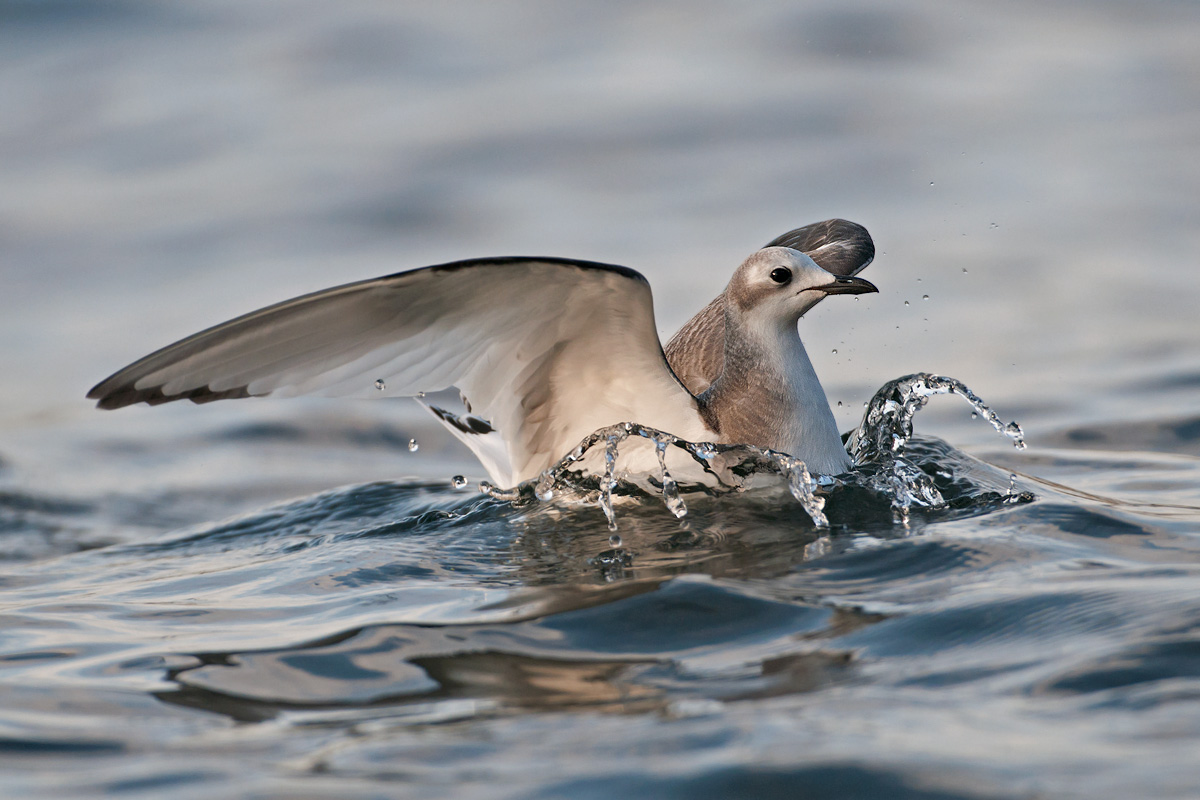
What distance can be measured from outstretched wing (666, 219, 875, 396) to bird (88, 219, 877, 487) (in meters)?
0.81

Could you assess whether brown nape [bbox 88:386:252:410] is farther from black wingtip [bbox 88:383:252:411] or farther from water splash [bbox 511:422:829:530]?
→ water splash [bbox 511:422:829:530]

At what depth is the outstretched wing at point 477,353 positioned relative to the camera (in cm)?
417

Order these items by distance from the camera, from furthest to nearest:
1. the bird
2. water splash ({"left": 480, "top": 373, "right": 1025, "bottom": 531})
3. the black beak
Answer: the black beak → water splash ({"left": 480, "top": 373, "right": 1025, "bottom": 531}) → the bird

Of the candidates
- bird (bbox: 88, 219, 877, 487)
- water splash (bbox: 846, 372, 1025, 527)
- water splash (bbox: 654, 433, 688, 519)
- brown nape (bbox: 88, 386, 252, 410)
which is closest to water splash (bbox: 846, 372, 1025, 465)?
water splash (bbox: 846, 372, 1025, 527)

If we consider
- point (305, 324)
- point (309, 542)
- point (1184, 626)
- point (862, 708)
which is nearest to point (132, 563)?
point (309, 542)

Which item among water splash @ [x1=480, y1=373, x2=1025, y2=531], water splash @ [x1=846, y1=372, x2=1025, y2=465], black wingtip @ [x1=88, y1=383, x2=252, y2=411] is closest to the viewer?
black wingtip @ [x1=88, y1=383, x2=252, y2=411]

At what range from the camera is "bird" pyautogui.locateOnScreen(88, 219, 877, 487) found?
165 inches

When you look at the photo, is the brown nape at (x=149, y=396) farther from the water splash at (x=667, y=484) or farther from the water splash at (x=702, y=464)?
the water splash at (x=667, y=484)

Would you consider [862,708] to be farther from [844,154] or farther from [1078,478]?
[844,154]

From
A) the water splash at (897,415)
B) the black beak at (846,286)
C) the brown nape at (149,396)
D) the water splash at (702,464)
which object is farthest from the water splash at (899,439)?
the brown nape at (149,396)

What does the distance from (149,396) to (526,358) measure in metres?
1.34

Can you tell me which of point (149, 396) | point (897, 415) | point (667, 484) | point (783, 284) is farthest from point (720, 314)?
point (149, 396)

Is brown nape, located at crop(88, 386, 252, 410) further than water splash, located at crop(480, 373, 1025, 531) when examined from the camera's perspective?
No

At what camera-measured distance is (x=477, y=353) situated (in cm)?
471
